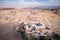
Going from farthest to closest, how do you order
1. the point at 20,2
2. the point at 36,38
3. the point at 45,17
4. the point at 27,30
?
the point at 20,2 < the point at 45,17 < the point at 27,30 < the point at 36,38

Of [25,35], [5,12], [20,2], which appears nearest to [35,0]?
[20,2]

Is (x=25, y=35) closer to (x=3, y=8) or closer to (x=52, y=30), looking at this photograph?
(x=52, y=30)

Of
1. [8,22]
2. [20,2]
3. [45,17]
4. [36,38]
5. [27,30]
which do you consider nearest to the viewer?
[36,38]

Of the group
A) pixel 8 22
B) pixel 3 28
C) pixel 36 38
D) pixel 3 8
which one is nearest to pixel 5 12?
pixel 3 8

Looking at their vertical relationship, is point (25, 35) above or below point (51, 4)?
below

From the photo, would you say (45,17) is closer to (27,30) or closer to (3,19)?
(27,30)

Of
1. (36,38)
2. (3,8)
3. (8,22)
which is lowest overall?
(36,38)

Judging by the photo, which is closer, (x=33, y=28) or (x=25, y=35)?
(x=25, y=35)
